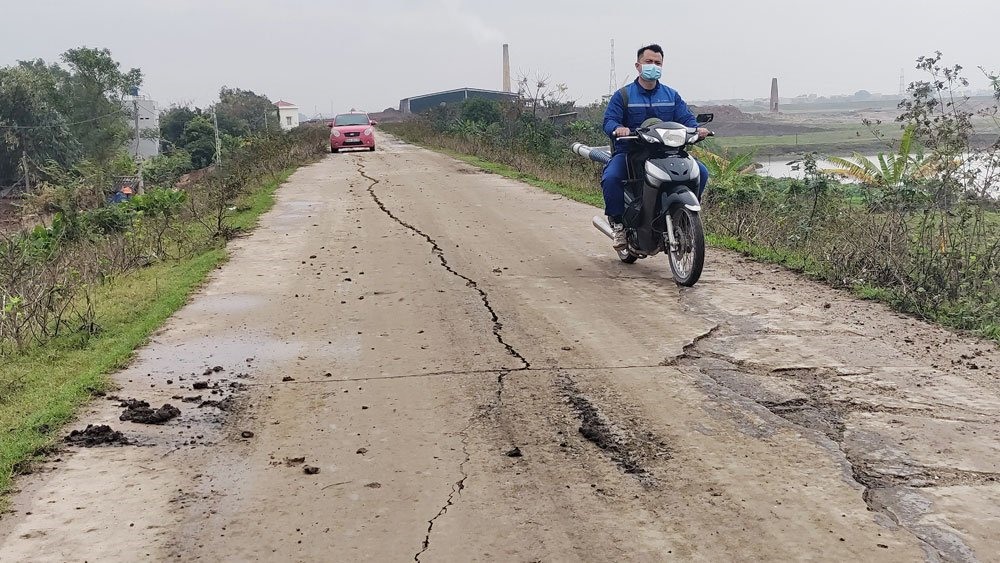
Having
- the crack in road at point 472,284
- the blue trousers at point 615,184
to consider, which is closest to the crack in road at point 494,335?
the crack in road at point 472,284

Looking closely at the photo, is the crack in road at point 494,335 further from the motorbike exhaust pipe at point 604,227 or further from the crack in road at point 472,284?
the motorbike exhaust pipe at point 604,227

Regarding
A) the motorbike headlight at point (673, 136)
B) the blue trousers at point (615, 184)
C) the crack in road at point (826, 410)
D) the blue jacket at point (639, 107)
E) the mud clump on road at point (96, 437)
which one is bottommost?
the crack in road at point (826, 410)

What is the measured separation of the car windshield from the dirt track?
22332mm

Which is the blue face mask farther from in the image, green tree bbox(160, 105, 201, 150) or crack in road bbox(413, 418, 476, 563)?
green tree bbox(160, 105, 201, 150)

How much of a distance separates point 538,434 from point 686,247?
3.35 m

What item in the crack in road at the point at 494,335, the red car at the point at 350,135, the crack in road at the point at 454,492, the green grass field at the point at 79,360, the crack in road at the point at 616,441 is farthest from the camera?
the red car at the point at 350,135

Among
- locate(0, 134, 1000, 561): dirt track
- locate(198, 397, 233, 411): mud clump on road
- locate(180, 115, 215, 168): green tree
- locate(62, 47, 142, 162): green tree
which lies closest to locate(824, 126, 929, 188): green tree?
A: locate(0, 134, 1000, 561): dirt track

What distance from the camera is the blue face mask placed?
278 inches

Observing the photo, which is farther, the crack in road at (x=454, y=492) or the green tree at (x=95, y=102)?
the green tree at (x=95, y=102)

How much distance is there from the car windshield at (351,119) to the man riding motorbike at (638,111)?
2215cm

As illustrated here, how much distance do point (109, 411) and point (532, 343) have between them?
2356 millimetres

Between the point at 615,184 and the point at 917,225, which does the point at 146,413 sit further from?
the point at 917,225

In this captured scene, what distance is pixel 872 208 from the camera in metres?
7.77

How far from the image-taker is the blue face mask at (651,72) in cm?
707
